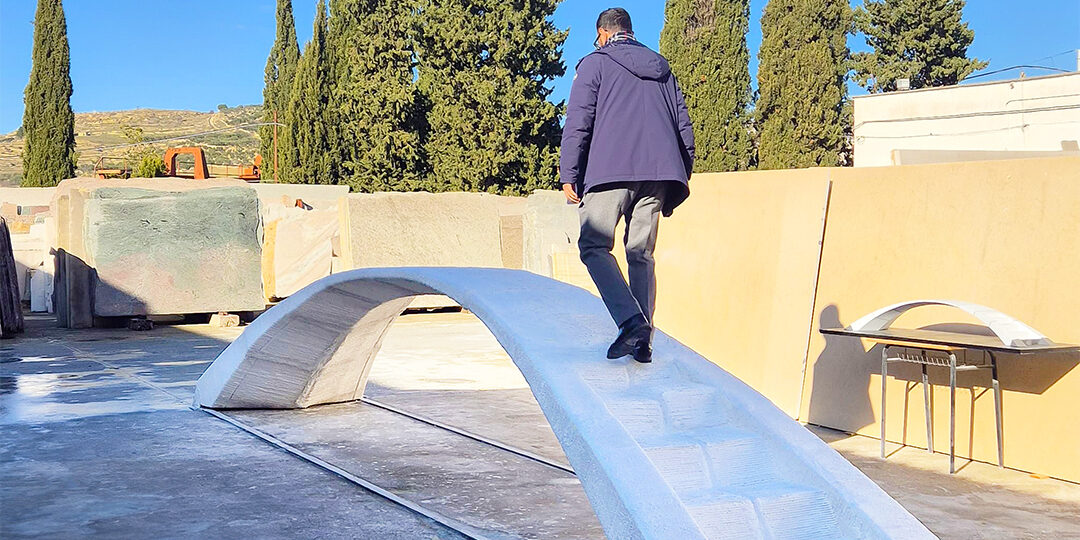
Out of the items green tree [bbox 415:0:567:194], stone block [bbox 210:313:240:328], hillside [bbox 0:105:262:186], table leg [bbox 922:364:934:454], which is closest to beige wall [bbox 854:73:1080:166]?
green tree [bbox 415:0:567:194]

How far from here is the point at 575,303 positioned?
16.6 ft

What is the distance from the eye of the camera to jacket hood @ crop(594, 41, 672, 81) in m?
4.44

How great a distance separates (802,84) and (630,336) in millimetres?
30190

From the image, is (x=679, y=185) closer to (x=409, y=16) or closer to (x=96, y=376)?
(x=96, y=376)

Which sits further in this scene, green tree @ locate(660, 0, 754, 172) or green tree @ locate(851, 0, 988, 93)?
green tree @ locate(851, 0, 988, 93)

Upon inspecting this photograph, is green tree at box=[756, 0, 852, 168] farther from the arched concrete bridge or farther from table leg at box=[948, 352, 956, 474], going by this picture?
the arched concrete bridge

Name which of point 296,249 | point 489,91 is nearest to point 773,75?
point 489,91

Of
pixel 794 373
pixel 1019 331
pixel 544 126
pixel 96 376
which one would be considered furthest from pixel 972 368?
pixel 544 126

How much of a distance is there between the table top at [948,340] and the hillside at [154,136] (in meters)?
50.4

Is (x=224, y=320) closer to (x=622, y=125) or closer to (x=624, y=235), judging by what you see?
(x=624, y=235)

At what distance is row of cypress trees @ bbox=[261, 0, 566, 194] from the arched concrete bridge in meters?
26.9

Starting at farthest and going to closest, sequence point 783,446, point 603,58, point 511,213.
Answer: point 511,213
point 603,58
point 783,446

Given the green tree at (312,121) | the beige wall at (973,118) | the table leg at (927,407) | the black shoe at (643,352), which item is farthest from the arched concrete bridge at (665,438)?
the green tree at (312,121)

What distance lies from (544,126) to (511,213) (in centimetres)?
1457
